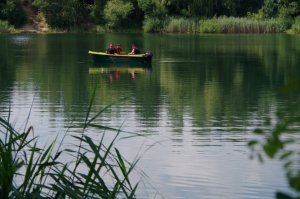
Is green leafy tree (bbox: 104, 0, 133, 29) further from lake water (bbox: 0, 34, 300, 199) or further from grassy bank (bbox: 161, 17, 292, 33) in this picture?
lake water (bbox: 0, 34, 300, 199)

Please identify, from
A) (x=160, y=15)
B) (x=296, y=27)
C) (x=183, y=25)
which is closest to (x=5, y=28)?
(x=160, y=15)

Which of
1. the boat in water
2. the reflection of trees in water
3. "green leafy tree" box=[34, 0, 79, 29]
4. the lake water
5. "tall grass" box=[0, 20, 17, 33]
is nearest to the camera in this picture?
the reflection of trees in water

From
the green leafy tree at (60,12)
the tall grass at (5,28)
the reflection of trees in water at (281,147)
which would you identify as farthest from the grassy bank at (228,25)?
the reflection of trees in water at (281,147)

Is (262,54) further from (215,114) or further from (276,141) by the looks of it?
(276,141)

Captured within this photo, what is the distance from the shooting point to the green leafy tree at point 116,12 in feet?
195

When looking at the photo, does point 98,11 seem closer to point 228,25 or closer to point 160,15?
point 160,15

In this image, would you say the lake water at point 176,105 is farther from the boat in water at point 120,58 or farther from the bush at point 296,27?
the bush at point 296,27

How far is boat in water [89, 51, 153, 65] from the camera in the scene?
88.5 ft

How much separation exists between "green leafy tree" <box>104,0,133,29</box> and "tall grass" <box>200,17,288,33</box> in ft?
21.1

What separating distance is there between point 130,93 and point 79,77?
475 centimetres

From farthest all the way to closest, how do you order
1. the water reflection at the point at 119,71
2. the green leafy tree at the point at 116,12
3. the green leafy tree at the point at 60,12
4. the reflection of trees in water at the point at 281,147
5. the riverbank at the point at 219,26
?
the green leafy tree at the point at 60,12
the green leafy tree at the point at 116,12
the riverbank at the point at 219,26
the water reflection at the point at 119,71
the reflection of trees in water at the point at 281,147

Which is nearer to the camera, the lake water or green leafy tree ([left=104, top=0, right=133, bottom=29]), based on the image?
the lake water

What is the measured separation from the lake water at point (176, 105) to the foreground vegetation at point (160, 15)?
66.7 feet

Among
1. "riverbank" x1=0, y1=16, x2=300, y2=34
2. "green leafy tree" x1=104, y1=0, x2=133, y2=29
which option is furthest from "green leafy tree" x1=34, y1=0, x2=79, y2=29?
"green leafy tree" x1=104, y1=0, x2=133, y2=29
